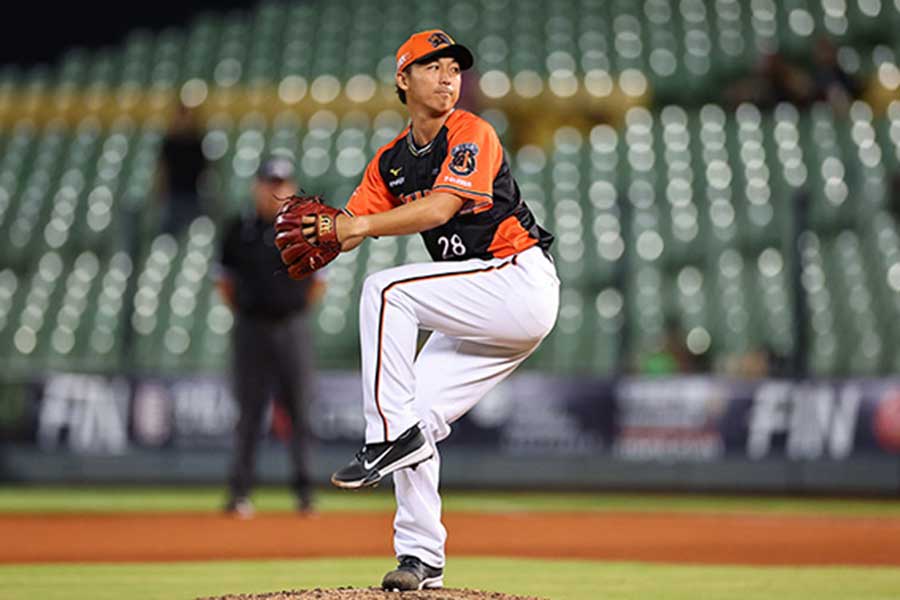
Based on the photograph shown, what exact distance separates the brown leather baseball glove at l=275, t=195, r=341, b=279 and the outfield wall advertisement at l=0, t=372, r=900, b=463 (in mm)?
7195

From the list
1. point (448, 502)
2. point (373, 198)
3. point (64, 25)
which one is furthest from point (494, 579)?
point (64, 25)

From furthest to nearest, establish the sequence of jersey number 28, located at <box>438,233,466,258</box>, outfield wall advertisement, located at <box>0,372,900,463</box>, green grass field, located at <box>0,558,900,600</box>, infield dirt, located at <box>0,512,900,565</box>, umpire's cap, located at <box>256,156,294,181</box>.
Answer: outfield wall advertisement, located at <box>0,372,900,463</box>
umpire's cap, located at <box>256,156,294,181</box>
infield dirt, located at <box>0,512,900,565</box>
green grass field, located at <box>0,558,900,600</box>
jersey number 28, located at <box>438,233,466,258</box>

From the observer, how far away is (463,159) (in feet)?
14.9

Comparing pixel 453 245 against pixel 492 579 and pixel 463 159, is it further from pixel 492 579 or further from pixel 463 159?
pixel 492 579

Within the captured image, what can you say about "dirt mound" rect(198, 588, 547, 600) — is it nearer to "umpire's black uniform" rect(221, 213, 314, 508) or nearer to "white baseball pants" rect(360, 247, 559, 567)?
"white baseball pants" rect(360, 247, 559, 567)

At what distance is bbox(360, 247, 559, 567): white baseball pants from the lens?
4574 mm

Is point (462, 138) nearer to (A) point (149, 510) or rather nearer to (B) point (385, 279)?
(B) point (385, 279)

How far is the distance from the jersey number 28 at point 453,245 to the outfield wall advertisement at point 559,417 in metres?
6.84

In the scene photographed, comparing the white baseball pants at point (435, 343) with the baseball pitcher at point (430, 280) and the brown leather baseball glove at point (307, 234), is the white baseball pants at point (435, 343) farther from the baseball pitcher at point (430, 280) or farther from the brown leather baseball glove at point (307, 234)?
the brown leather baseball glove at point (307, 234)

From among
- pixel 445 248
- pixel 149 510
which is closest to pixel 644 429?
pixel 149 510

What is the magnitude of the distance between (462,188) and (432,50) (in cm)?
52

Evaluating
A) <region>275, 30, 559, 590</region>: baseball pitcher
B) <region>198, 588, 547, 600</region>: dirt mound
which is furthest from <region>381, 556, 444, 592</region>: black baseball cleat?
<region>198, 588, 547, 600</region>: dirt mound

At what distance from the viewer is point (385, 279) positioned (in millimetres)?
4617

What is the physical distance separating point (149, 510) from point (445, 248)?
17.8 feet
